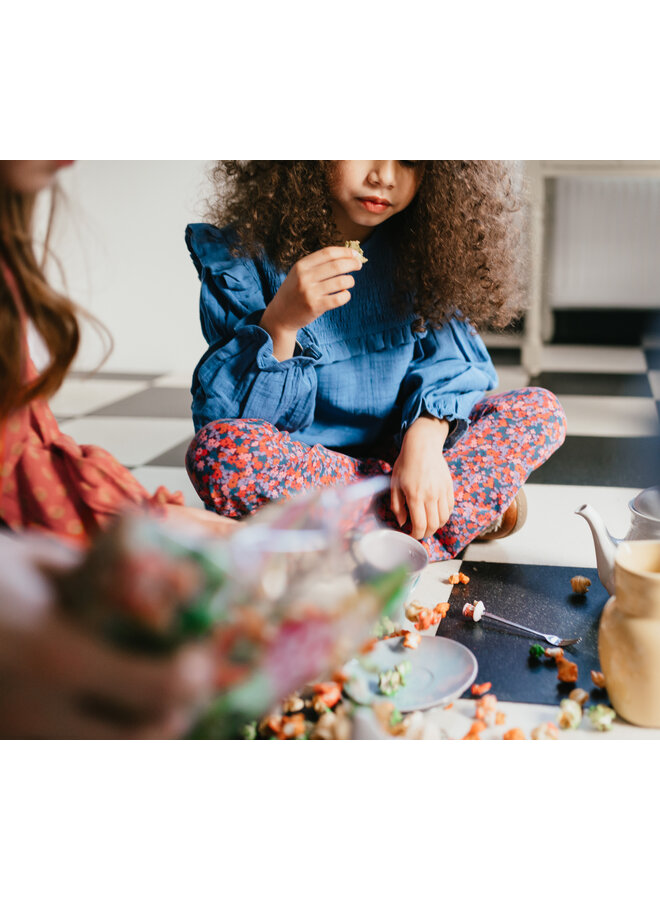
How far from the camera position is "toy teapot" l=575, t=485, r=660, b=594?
2.41ft

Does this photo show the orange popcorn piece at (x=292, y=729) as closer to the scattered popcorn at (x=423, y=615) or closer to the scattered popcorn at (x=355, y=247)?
the scattered popcorn at (x=423, y=615)

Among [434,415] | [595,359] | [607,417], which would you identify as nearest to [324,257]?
[434,415]

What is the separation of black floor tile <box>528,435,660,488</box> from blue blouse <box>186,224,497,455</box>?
0.27 metres

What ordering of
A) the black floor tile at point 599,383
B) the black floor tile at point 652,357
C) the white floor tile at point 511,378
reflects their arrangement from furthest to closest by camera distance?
the white floor tile at point 511,378 → the black floor tile at point 599,383 → the black floor tile at point 652,357

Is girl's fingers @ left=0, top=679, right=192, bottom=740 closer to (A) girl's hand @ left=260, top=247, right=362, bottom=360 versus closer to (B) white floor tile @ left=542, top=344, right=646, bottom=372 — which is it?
(A) girl's hand @ left=260, top=247, right=362, bottom=360

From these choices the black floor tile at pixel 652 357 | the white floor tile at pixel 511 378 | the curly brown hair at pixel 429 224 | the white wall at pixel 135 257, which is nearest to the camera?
the white wall at pixel 135 257

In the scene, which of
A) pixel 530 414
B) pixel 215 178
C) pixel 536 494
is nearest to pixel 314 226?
pixel 215 178

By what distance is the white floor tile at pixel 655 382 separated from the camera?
3.41ft

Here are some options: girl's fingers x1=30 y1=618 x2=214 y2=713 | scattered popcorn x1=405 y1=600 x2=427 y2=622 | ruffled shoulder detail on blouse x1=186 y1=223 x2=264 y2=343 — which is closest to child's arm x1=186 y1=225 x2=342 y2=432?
ruffled shoulder detail on blouse x1=186 y1=223 x2=264 y2=343

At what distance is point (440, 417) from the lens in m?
0.85

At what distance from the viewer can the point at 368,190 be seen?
0.72 meters

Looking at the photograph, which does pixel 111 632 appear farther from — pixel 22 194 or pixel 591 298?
pixel 591 298

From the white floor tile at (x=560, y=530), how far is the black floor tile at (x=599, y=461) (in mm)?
35

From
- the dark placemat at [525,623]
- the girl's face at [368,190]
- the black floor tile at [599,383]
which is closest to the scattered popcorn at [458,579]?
the dark placemat at [525,623]
